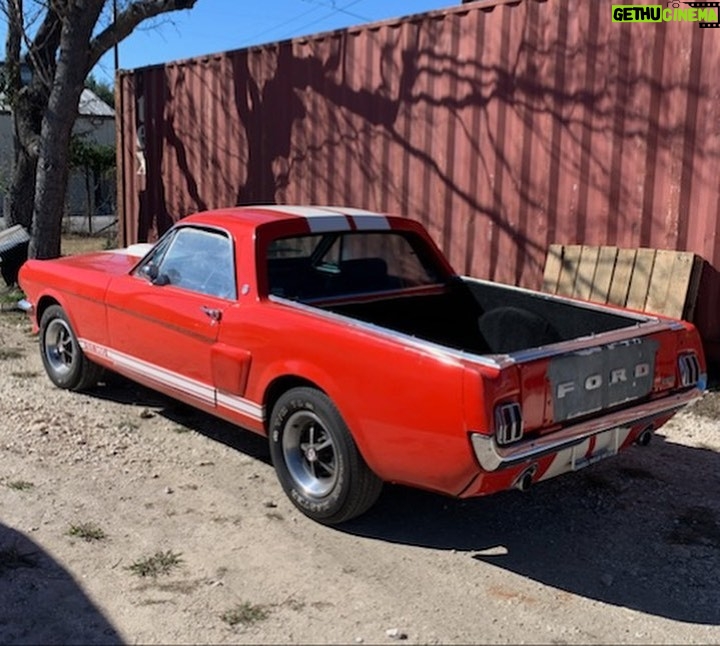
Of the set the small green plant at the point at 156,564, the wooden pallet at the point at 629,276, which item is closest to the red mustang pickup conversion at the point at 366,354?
the small green plant at the point at 156,564

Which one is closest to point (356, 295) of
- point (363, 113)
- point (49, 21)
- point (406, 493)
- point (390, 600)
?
point (406, 493)

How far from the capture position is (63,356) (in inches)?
259

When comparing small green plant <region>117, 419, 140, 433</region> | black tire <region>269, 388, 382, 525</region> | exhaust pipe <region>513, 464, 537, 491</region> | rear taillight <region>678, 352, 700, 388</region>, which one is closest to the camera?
exhaust pipe <region>513, 464, 537, 491</region>

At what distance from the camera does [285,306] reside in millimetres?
4406

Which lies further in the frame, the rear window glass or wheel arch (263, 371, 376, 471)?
the rear window glass

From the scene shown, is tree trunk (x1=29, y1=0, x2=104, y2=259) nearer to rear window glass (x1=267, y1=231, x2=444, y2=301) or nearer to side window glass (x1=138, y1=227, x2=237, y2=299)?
side window glass (x1=138, y1=227, x2=237, y2=299)

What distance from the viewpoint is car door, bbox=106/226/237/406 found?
483 centimetres

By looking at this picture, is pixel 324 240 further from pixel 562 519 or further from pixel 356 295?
pixel 562 519

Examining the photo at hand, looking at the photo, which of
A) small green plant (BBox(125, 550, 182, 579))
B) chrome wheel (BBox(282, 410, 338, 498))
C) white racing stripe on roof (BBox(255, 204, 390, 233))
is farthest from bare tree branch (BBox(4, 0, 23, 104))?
small green plant (BBox(125, 550, 182, 579))

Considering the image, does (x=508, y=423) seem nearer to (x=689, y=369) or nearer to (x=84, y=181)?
(x=689, y=369)

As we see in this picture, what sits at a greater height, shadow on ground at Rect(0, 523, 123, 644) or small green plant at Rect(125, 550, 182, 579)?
small green plant at Rect(125, 550, 182, 579)

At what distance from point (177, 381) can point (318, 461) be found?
1.25 m

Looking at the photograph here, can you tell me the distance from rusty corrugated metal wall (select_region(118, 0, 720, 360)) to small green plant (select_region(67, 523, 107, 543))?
4.73m

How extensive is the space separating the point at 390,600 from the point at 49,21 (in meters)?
10.4
